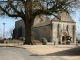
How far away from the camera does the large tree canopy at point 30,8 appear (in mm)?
32094

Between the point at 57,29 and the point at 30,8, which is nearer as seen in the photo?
the point at 30,8

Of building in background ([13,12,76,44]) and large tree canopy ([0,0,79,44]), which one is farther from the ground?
large tree canopy ([0,0,79,44])

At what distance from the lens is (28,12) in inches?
1344

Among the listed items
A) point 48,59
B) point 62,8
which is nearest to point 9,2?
point 62,8

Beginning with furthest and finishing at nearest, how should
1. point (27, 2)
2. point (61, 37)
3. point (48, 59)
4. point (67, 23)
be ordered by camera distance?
point (67, 23) → point (61, 37) → point (27, 2) → point (48, 59)

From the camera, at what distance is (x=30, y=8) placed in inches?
1277

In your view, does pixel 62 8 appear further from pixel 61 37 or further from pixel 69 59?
pixel 61 37

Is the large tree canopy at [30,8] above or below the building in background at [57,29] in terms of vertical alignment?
above

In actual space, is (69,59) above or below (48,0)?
below

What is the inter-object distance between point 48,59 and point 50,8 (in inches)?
785

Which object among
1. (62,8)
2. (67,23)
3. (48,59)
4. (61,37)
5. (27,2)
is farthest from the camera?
(67,23)

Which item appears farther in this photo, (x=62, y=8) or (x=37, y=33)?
(x=37, y=33)

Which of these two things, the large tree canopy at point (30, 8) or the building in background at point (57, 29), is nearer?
the large tree canopy at point (30, 8)

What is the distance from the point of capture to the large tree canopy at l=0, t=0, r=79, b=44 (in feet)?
105
